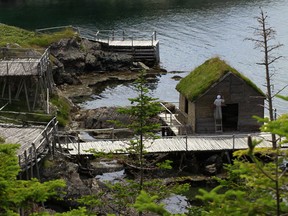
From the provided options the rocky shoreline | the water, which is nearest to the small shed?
the rocky shoreline

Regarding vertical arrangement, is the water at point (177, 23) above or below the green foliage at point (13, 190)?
above

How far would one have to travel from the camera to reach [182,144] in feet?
134

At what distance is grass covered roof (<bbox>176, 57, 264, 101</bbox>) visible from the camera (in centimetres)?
4275

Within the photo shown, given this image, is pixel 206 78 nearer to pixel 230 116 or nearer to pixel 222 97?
pixel 222 97

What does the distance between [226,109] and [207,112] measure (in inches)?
94.5

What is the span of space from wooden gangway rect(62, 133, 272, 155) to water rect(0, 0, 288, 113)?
51.6ft

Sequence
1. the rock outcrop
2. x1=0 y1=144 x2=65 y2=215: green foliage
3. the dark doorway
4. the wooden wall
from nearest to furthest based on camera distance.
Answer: x1=0 y1=144 x2=65 y2=215: green foliage
the wooden wall
the dark doorway
the rock outcrop

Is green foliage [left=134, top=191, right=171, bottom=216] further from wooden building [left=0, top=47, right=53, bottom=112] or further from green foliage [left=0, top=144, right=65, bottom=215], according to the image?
wooden building [left=0, top=47, right=53, bottom=112]

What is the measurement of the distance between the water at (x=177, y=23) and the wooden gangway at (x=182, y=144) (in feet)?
51.6

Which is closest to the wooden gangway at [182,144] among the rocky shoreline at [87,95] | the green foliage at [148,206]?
the rocky shoreline at [87,95]

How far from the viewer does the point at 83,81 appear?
68.9 meters

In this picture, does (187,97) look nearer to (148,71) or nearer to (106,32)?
(148,71)

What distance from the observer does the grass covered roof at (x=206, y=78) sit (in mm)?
42750

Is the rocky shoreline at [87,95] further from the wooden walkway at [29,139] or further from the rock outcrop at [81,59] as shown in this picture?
the wooden walkway at [29,139]
